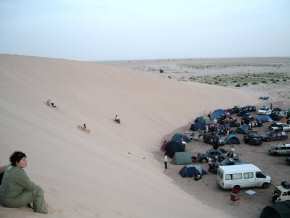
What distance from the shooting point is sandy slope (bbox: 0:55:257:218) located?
9.66m

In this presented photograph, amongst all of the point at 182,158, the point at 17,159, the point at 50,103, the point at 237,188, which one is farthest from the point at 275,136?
the point at 17,159

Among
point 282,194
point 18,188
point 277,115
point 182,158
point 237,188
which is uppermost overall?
point 18,188

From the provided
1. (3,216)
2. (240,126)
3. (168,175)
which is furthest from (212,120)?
(3,216)

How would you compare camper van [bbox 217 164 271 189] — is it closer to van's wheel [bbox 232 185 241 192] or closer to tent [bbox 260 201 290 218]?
van's wheel [bbox 232 185 241 192]

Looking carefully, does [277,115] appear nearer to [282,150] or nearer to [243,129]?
[243,129]

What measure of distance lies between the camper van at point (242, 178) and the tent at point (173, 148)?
20.1 ft

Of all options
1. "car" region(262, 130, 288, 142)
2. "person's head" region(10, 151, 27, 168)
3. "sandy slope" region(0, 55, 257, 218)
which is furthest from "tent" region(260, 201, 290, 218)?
"car" region(262, 130, 288, 142)

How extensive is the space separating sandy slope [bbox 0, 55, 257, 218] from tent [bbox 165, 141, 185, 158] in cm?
146

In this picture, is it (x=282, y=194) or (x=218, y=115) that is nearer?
(x=282, y=194)

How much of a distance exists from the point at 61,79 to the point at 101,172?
23.9m

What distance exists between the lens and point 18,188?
20.6 feet

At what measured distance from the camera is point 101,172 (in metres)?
12.8

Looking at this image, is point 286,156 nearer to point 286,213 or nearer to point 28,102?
point 286,213

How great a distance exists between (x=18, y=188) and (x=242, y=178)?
41.6ft
